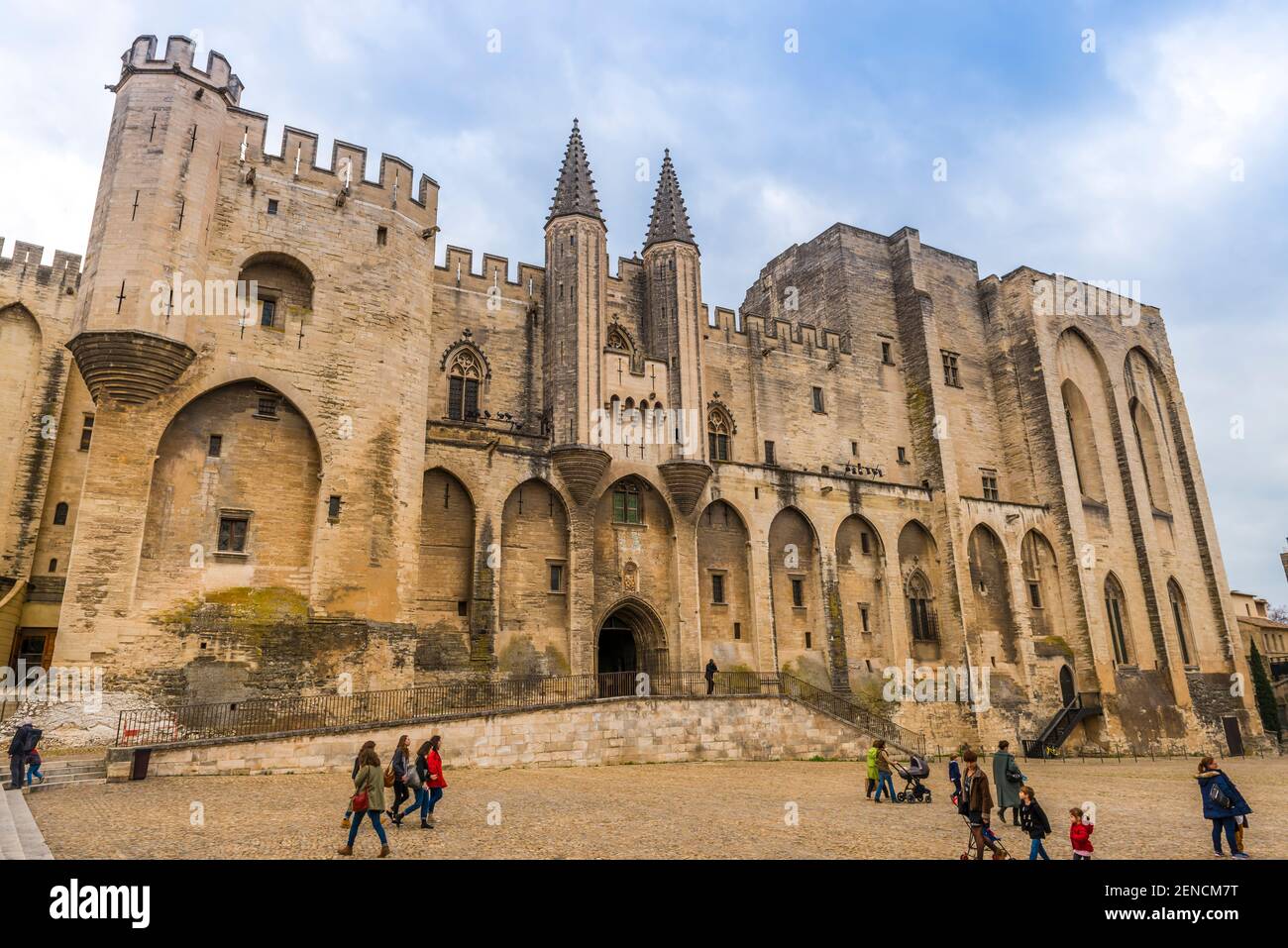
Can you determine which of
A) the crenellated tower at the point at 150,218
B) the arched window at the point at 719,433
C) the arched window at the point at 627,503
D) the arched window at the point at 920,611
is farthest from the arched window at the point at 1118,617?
the crenellated tower at the point at 150,218

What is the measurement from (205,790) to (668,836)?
851 cm

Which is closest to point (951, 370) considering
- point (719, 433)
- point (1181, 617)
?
point (719, 433)

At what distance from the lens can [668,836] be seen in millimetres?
11500

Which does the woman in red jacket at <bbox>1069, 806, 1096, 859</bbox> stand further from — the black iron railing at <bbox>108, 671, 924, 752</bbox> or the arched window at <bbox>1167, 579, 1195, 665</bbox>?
the arched window at <bbox>1167, 579, 1195, 665</bbox>

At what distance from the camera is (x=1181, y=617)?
41.5 meters

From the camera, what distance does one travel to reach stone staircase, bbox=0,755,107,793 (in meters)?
14.2

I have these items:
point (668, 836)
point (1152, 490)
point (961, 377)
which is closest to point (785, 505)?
point (961, 377)

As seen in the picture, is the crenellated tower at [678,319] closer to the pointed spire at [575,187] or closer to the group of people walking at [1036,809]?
the pointed spire at [575,187]

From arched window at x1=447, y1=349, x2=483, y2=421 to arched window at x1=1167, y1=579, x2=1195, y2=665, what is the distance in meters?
35.8

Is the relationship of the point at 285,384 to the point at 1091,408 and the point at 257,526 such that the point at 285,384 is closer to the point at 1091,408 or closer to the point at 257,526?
the point at 257,526

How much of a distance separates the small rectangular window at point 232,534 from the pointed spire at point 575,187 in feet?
49.6

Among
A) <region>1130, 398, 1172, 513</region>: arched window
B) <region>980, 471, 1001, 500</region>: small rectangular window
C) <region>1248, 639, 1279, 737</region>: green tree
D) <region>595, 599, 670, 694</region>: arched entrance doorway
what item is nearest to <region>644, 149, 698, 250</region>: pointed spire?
<region>595, 599, 670, 694</region>: arched entrance doorway

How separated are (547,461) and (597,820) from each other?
1508 cm

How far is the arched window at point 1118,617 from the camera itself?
37469 mm
